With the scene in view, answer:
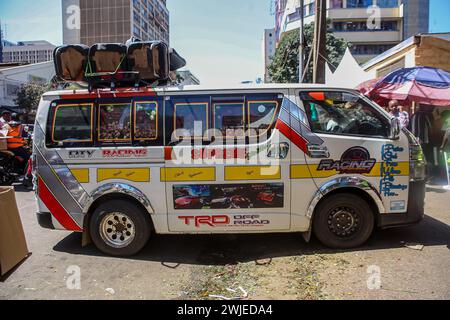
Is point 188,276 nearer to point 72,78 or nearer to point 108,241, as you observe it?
point 108,241

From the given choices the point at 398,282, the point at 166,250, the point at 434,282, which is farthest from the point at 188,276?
the point at 434,282

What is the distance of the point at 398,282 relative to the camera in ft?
12.8

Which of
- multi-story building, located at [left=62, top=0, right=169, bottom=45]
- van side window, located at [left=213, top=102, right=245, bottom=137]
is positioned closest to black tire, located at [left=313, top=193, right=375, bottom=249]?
van side window, located at [left=213, top=102, right=245, bottom=137]

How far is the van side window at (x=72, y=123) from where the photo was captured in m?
4.82

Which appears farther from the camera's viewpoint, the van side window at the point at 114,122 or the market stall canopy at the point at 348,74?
the market stall canopy at the point at 348,74

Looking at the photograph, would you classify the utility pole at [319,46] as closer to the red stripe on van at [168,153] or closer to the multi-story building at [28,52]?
the red stripe on van at [168,153]

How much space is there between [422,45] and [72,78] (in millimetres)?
10587

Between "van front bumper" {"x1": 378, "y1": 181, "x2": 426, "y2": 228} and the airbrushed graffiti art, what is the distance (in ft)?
4.65

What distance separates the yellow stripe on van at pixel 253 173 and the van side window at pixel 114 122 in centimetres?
142

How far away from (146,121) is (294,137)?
6.38 ft

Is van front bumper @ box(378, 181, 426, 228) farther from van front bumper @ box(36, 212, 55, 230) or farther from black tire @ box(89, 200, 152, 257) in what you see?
van front bumper @ box(36, 212, 55, 230)

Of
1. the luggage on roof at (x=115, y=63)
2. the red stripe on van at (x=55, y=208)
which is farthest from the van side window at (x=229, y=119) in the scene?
the red stripe on van at (x=55, y=208)

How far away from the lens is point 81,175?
4812 millimetres

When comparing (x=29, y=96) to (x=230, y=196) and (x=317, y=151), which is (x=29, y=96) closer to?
(x=230, y=196)
